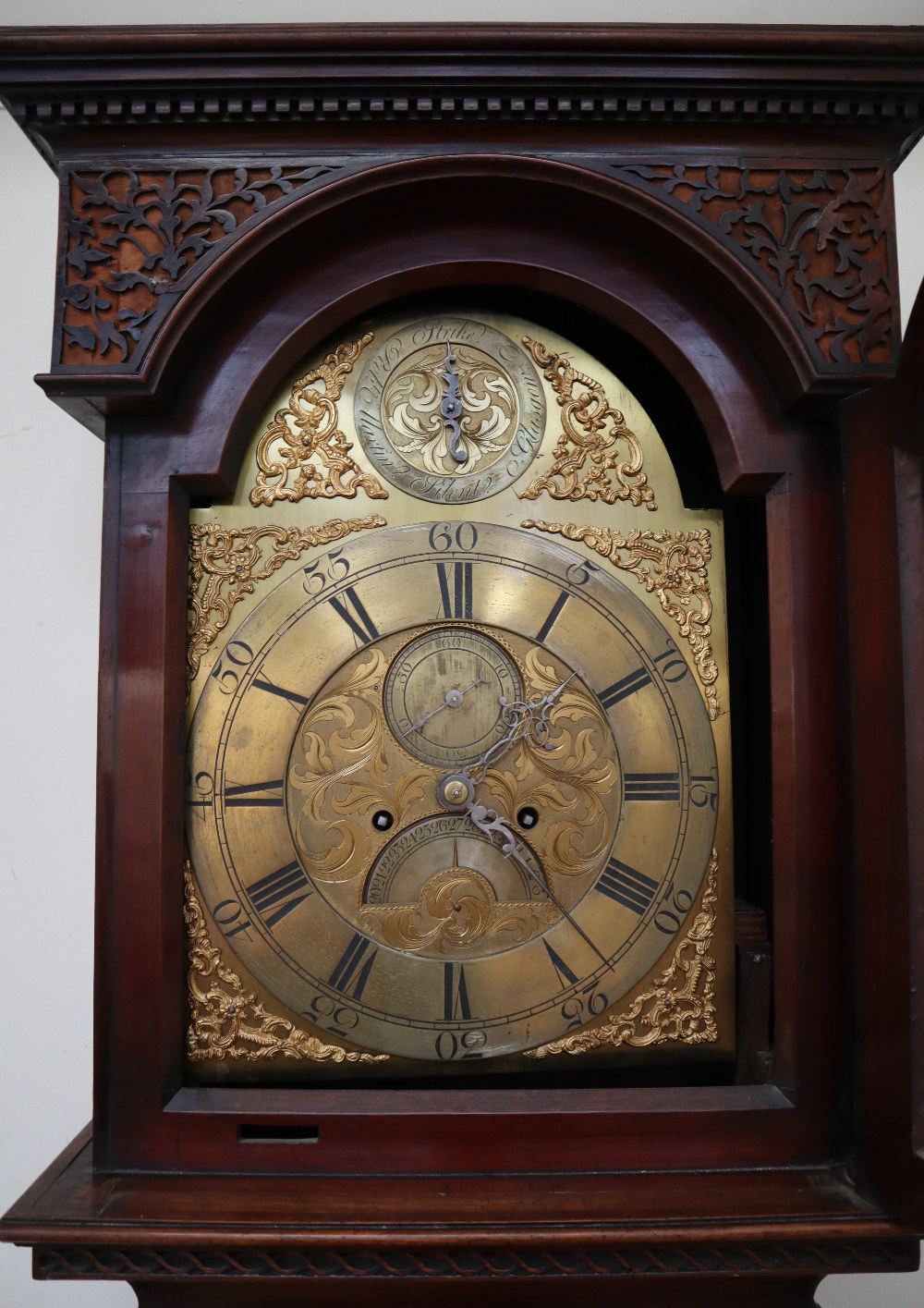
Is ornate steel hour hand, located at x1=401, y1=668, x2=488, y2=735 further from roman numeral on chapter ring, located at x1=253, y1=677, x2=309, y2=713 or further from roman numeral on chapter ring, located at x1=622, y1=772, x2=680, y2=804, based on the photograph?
roman numeral on chapter ring, located at x1=622, y1=772, x2=680, y2=804

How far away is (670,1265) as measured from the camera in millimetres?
1233

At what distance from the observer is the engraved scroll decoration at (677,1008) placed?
1.43 m

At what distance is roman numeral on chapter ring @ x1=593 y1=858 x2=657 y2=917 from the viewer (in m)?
1.44

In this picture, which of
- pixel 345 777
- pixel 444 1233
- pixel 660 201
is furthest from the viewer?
pixel 345 777

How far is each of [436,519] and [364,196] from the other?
0.47 metres

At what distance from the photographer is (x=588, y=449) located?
4.99 feet

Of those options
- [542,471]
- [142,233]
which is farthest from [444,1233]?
[142,233]

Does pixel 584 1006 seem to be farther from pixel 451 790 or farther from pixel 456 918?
pixel 451 790

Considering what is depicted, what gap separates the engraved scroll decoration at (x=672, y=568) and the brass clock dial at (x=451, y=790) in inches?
1.2

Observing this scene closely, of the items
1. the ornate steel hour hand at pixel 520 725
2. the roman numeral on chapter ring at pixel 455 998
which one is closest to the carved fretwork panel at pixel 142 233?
the ornate steel hour hand at pixel 520 725

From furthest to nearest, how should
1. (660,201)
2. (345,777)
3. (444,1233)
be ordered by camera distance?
(345,777), (660,201), (444,1233)

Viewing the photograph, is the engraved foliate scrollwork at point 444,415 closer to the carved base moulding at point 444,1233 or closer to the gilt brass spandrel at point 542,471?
the gilt brass spandrel at point 542,471

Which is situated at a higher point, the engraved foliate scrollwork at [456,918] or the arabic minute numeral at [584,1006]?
the engraved foliate scrollwork at [456,918]

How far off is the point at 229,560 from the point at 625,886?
30.5 inches
